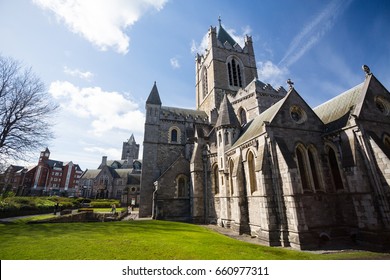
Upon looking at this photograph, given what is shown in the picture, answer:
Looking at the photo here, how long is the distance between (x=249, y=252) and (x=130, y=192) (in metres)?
47.1

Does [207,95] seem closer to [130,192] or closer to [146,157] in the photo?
[146,157]

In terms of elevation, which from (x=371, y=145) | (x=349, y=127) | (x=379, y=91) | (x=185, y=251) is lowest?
(x=185, y=251)

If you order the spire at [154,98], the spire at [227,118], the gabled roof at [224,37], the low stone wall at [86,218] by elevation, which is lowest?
the low stone wall at [86,218]

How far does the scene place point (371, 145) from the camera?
11.3 m

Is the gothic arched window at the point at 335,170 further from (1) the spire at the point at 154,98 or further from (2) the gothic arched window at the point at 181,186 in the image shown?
(1) the spire at the point at 154,98

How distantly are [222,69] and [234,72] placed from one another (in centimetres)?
284

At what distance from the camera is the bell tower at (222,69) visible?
32.0 metres

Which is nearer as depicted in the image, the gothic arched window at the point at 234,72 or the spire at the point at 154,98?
the spire at the point at 154,98

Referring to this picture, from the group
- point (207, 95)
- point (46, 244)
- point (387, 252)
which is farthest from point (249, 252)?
point (207, 95)

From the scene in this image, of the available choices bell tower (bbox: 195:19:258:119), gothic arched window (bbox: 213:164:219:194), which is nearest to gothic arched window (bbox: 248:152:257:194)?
gothic arched window (bbox: 213:164:219:194)

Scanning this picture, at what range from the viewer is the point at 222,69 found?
33.2 metres

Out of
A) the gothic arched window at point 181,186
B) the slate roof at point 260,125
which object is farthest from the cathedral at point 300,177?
the gothic arched window at point 181,186

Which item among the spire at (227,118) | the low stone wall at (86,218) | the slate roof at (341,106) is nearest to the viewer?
the slate roof at (341,106)

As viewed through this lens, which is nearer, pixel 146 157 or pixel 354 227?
pixel 354 227
